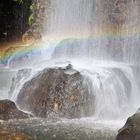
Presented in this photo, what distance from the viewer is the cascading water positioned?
874 inches

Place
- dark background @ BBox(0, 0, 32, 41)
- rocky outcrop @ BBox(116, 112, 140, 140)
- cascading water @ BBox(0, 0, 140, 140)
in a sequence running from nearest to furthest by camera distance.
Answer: rocky outcrop @ BBox(116, 112, 140, 140)
cascading water @ BBox(0, 0, 140, 140)
dark background @ BBox(0, 0, 32, 41)

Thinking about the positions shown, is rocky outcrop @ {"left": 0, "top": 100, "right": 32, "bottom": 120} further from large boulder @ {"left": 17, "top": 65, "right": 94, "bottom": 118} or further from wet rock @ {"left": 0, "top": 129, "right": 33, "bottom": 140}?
wet rock @ {"left": 0, "top": 129, "right": 33, "bottom": 140}

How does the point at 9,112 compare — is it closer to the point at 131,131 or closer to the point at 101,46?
the point at 131,131

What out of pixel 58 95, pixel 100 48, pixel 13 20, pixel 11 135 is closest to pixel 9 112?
pixel 58 95

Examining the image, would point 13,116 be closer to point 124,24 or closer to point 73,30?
point 124,24

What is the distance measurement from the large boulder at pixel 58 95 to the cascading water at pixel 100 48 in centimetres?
81

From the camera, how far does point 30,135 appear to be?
51.2 ft

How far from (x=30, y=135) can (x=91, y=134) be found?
2374 millimetres

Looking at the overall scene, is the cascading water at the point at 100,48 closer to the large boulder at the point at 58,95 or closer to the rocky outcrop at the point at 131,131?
the large boulder at the point at 58,95

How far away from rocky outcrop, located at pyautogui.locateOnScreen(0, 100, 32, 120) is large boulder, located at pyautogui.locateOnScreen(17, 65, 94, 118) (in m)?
1.06

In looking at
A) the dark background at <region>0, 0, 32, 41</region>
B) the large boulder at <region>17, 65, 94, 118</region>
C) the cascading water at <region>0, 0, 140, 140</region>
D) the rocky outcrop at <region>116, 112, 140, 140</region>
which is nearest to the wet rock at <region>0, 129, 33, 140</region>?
the rocky outcrop at <region>116, 112, 140, 140</region>

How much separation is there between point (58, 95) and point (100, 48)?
13627 mm

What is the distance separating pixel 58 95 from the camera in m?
20.5

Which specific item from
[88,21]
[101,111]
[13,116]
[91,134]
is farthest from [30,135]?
[88,21]
